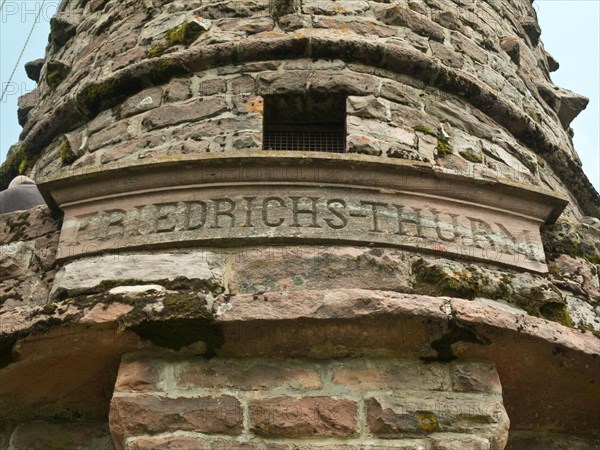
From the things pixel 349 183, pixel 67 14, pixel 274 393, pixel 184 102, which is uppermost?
pixel 67 14

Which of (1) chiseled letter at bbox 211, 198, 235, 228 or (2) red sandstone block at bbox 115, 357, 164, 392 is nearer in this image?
(2) red sandstone block at bbox 115, 357, 164, 392

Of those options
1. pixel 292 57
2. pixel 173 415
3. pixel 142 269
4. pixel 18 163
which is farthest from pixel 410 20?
pixel 173 415

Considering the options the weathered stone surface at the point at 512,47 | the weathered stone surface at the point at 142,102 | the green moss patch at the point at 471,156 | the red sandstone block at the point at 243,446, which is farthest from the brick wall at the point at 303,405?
the weathered stone surface at the point at 512,47

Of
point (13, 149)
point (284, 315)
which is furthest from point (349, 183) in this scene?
point (13, 149)

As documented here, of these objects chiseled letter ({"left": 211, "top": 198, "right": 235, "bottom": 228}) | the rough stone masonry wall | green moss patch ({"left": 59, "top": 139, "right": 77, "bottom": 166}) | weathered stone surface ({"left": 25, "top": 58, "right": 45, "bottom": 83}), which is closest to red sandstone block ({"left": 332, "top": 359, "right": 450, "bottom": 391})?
chiseled letter ({"left": 211, "top": 198, "right": 235, "bottom": 228})

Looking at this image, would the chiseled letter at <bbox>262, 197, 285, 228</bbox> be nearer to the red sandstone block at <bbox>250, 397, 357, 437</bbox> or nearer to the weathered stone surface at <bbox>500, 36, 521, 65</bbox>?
the red sandstone block at <bbox>250, 397, 357, 437</bbox>

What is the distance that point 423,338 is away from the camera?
3.40m

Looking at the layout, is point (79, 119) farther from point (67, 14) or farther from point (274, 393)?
point (274, 393)

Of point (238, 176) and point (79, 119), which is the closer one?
point (238, 176)

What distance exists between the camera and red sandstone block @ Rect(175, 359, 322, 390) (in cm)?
333

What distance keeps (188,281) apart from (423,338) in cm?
92

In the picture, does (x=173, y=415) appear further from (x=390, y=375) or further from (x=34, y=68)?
(x=34, y=68)

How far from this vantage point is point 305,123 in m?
Result: 4.70

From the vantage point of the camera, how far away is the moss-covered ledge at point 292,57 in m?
4.69
